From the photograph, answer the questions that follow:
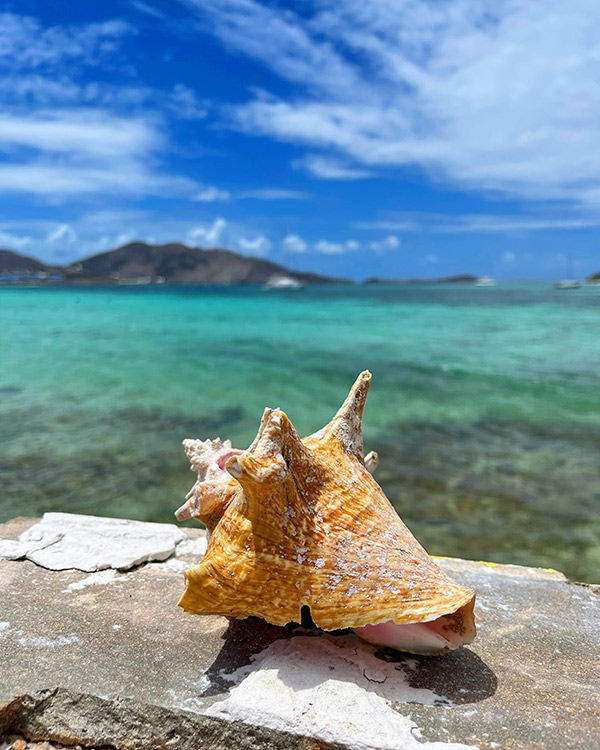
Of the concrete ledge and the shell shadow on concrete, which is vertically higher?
the shell shadow on concrete

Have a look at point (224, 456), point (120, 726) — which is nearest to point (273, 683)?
point (120, 726)

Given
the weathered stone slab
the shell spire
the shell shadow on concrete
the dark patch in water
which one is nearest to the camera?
the shell shadow on concrete

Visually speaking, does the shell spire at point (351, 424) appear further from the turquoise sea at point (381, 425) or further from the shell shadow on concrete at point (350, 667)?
the turquoise sea at point (381, 425)

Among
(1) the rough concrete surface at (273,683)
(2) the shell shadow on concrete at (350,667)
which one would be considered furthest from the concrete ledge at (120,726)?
(2) the shell shadow on concrete at (350,667)

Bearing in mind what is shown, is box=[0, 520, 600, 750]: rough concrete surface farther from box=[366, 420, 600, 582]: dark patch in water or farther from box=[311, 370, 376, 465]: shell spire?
box=[366, 420, 600, 582]: dark patch in water

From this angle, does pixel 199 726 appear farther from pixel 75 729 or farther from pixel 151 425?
pixel 151 425

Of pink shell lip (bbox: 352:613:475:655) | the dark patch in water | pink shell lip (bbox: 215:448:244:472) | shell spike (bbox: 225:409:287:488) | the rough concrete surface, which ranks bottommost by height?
the dark patch in water

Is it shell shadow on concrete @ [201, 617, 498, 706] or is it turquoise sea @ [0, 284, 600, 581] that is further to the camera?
turquoise sea @ [0, 284, 600, 581]

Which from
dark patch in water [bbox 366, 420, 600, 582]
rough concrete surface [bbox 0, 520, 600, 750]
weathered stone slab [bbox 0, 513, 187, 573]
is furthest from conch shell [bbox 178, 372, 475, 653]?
dark patch in water [bbox 366, 420, 600, 582]

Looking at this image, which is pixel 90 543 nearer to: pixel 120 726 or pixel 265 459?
pixel 120 726
